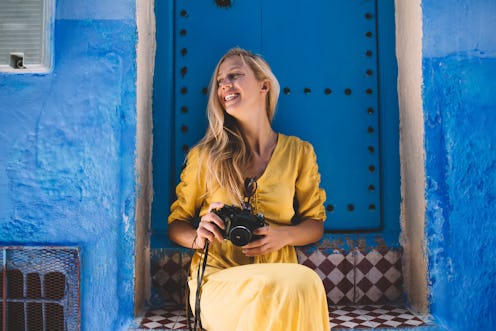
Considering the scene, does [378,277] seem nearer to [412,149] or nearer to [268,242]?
[412,149]

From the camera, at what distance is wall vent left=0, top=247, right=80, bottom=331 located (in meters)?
2.13

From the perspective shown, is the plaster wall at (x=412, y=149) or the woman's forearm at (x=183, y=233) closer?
the woman's forearm at (x=183, y=233)

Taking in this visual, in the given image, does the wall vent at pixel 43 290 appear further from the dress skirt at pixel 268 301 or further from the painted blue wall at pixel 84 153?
the dress skirt at pixel 268 301

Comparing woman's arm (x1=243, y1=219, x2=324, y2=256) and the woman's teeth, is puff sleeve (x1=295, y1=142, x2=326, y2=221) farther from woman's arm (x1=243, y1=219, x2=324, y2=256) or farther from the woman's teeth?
the woman's teeth

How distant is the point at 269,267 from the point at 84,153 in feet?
3.40

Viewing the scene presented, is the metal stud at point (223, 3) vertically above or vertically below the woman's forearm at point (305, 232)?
above

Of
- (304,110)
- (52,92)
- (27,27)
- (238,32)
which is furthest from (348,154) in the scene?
(27,27)

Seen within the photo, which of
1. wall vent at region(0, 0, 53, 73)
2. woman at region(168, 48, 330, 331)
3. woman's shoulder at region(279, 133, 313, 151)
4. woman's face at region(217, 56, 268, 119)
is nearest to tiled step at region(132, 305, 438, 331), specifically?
woman at region(168, 48, 330, 331)

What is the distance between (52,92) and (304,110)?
120 centimetres

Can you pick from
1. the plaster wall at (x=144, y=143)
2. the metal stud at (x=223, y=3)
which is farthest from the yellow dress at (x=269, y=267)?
the metal stud at (x=223, y=3)

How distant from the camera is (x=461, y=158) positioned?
2.19 meters

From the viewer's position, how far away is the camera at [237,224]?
65.6 inches

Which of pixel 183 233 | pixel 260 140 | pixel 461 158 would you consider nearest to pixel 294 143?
pixel 260 140

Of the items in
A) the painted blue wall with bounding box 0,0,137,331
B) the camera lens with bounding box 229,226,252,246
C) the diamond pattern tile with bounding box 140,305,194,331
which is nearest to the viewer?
the camera lens with bounding box 229,226,252,246
